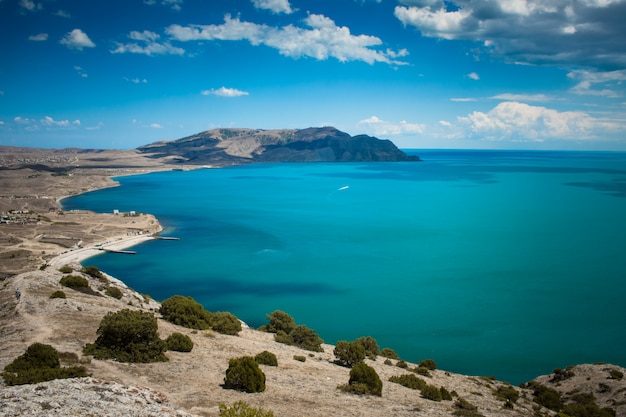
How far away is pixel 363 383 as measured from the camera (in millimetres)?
18781

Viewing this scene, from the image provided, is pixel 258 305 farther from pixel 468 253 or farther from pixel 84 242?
pixel 84 242

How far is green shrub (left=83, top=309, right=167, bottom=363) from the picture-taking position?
1828 cm

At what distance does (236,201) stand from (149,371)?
379 ft

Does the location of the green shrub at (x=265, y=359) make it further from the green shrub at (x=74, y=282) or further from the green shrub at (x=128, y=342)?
the green shrub at (x=74, y=282)

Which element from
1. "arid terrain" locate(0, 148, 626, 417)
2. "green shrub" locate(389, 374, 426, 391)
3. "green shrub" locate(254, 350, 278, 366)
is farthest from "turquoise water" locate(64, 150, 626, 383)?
"green shrub" locate(254, 350, 278, 366)

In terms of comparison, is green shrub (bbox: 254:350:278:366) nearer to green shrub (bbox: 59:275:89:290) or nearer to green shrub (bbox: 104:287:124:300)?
green shrub (bbox: 104:287:124:300)

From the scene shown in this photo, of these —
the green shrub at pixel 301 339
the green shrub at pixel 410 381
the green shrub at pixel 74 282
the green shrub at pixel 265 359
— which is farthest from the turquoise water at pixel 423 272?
the green shrub at pixel 265 359

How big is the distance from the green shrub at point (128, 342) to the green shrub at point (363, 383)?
27.5 ft

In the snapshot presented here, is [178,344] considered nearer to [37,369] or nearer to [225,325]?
[225,325]

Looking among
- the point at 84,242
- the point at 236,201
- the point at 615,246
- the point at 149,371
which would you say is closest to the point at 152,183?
the point at 236,201

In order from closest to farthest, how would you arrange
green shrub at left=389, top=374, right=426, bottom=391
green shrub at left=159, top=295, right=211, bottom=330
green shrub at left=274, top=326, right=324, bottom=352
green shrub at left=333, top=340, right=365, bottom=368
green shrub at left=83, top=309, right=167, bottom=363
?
green shrub at left=83, top=309, right=167, bottom=363 → green shrub at left=389, top=374, right=426, bottom=391 → green shrub at left=333, top=340, right=365, bottom=368 → green shrub at left=159, top=295, right=211, bottom=330 → green shrub at left=274, top=326, right=324, bottom=352

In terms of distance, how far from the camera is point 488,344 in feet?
121

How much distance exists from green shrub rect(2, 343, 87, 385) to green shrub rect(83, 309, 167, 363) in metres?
2.41

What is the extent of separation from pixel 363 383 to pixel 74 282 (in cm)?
2460
